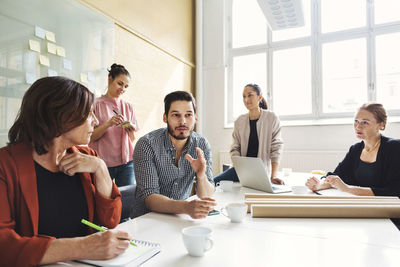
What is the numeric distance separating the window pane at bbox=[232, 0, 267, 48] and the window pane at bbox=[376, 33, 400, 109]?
1.81 metres

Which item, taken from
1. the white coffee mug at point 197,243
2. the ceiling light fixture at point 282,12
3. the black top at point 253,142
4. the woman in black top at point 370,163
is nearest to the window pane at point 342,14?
the ceiling light fixture at point 282,12

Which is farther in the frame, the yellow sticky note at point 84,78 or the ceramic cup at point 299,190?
the yellow sticky note at point 84,78

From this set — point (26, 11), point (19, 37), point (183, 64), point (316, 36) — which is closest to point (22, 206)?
point (19, 37)

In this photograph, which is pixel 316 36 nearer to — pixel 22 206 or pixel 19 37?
pixel 19 37

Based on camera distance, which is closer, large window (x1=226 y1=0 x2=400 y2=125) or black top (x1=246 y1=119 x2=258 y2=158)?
black top (x1=246 y1=119 x2=258 y2=158)

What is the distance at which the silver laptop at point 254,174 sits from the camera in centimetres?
160

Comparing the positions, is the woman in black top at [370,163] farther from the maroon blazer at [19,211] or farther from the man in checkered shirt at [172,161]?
the maroon blazer at [19,211]

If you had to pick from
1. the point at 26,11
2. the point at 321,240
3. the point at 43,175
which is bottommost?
the point at 321,240

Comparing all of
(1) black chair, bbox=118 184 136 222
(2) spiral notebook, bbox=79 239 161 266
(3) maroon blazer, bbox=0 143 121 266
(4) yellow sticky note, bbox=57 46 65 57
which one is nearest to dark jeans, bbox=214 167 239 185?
(1) black chair, bbox=118 184 136 222

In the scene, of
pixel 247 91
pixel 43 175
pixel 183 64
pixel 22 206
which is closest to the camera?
pixel 22 206

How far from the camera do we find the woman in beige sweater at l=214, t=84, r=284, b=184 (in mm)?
2512

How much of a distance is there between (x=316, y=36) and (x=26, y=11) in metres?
4.06

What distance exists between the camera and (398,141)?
1812mm

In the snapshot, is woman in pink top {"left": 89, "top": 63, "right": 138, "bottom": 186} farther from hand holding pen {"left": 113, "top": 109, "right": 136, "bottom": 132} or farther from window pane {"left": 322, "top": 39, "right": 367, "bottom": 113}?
window pane {"left": 322, "top": 39, "right": 367, "bottom": 113}
